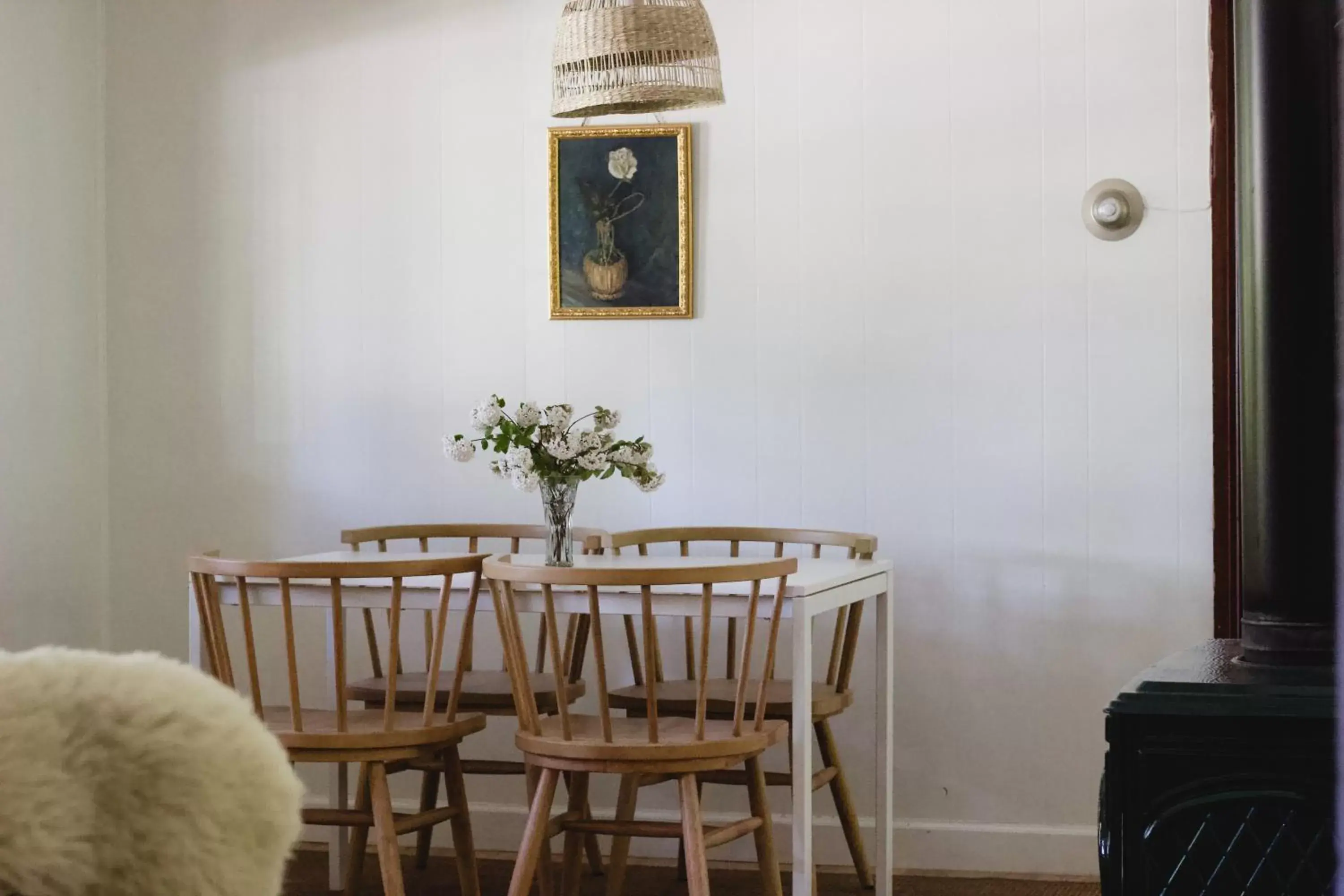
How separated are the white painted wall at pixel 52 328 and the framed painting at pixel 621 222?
4.20 feet

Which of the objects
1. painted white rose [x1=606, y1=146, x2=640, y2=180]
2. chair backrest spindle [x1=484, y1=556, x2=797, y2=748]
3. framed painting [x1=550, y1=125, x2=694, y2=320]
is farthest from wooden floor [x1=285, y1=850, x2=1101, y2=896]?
painted white rose [x1=606, y1=146, x2=640, y2=180]

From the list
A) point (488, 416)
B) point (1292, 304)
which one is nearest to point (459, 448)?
point (488, 416)

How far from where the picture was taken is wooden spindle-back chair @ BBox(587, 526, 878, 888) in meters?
→ 3.18

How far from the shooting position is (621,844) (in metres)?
3.15

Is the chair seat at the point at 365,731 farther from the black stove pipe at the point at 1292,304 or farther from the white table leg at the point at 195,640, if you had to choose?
the black stove pipe at the point at 1292,304

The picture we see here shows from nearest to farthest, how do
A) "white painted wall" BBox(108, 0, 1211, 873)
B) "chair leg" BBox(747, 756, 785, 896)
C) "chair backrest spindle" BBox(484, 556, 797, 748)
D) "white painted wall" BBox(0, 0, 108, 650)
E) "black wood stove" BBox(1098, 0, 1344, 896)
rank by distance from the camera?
"black wood stove" BBox(1098, 0, 1344, 896) < "chair backrest spindle" BBox(484, 556, 797, 748) < "chair leg" BBox(747, 756, 785, 896) < "white painted wall" BBox(108, 0, 1211, 873) < "white painted wall" BBox(0, 0, 108, 650)

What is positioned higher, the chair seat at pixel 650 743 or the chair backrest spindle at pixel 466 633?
the chair backrest spindle at pixel 466 633

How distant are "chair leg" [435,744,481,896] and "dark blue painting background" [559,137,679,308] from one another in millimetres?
1305

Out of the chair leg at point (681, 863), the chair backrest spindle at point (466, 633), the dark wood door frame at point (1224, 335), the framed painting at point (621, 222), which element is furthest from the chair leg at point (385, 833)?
the dark wood door frame at point (1224, 335)

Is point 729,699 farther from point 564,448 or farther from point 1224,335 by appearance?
point 1224,335

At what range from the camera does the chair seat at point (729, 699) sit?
10.2 ft

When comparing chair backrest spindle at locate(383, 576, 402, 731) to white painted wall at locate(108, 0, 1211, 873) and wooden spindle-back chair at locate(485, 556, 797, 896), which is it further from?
white painted wall at locate(108, 0, 1211, 873)

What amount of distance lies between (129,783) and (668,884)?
263 cm

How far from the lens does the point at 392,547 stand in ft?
12.8
